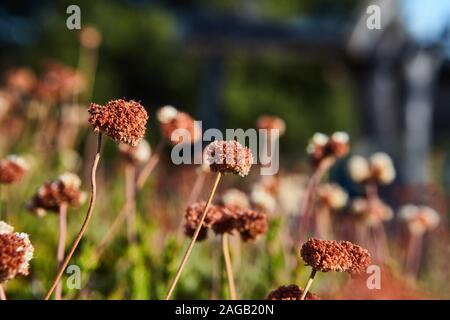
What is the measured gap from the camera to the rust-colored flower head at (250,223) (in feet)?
3.46

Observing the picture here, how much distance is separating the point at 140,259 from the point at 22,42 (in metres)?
12.2

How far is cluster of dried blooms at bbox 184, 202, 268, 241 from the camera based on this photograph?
1.03 meters

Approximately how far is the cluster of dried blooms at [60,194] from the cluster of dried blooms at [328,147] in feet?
1.61

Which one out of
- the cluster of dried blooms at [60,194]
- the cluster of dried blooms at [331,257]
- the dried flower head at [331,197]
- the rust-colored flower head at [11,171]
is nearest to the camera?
the cluster of dried blooms at [331,257]

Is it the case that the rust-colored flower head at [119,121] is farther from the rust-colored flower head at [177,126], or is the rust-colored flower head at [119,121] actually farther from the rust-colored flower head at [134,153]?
the rust-colored flower head at [134,153]

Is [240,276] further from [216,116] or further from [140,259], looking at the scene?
[216,116]

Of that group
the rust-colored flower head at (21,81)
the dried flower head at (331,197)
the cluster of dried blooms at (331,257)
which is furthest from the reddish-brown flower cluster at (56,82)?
the cluster of dried blooms at (331,257)

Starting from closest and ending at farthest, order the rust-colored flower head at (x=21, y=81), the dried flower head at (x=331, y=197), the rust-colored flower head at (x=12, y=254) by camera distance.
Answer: the rust-colored flower head at (x=12, y=254)
the dried flower head at (x=331, y=197)
the rust-colored flower head at (x=21, y=81)

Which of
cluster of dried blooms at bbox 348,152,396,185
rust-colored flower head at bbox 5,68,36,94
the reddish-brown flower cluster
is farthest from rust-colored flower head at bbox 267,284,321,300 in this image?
rust-colored flower head at bbox 5,68,36,94

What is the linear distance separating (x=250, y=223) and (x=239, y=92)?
438 inches

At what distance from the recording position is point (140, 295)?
1.28m

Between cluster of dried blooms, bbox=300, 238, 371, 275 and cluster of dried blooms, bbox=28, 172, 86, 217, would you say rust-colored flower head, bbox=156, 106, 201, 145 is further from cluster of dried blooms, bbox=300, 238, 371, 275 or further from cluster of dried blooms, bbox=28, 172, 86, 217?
cluster of dried blooms, bbox=300, 238, 371, 275

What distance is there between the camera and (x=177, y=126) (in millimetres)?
1279

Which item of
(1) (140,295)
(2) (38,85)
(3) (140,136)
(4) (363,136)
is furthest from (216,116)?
(3) (140,136)
